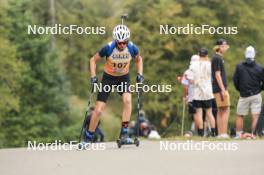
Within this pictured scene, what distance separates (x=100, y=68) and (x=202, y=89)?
3770 centimetres

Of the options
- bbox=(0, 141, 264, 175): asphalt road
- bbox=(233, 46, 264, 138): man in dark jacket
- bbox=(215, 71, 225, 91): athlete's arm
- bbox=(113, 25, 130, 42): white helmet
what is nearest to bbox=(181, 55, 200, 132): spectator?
bbox=(215, 71, 225, 91): athlete's arm

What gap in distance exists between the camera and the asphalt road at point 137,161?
1120cm

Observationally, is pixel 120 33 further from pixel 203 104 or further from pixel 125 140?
pixel 203 104

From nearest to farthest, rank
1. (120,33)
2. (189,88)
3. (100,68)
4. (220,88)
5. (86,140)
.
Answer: (120,33)
(86,140)
(220,88)
(189,88)
(100,68)

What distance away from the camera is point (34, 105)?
5384 cm

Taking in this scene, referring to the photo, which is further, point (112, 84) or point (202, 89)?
point (202, 89)

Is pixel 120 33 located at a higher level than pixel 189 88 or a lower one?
higher

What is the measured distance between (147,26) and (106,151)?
37642 mm

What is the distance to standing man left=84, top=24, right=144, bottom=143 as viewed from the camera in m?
14.7

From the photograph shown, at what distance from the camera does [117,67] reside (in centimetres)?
1502

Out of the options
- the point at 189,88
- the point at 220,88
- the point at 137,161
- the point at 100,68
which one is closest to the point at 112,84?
the point at 137,161

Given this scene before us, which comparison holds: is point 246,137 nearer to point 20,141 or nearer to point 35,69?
point 20,141

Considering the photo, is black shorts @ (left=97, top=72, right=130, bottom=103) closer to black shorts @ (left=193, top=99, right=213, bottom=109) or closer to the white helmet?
the white helmet

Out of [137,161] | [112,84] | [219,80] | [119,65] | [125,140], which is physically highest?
[119,65]
